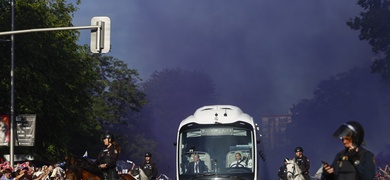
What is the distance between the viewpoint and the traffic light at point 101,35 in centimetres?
2445

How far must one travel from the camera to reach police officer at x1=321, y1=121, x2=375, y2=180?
10.3 m

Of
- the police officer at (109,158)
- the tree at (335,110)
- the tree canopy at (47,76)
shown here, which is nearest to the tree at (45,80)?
the tree canopy at (47,76)

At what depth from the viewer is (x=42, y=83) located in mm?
47938

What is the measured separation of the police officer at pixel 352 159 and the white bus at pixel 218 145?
17.0 metres

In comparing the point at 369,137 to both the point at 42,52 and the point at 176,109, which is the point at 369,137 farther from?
the point at 42,52

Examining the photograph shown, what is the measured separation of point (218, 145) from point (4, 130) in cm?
1490

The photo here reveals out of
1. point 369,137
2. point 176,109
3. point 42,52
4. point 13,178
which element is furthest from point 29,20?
point 176,109

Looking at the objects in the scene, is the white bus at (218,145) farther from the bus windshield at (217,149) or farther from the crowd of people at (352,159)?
the crowd of people at (352,159)

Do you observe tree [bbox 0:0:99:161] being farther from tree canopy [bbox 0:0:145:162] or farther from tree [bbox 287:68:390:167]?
tree [bbox 287:68:390:167]

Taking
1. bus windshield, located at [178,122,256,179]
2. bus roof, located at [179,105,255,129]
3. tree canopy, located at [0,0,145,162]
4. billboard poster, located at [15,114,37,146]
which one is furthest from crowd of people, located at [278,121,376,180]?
tree canopy, located at [0,0,145,162]

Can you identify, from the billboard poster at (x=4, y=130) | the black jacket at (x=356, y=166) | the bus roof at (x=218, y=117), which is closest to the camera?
the black jacket at (x=356, y=166)

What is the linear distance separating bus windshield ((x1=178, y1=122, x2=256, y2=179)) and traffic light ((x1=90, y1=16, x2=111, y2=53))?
5.10 m

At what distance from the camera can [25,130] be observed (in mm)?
39938

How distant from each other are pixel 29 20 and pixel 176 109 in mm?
86308
